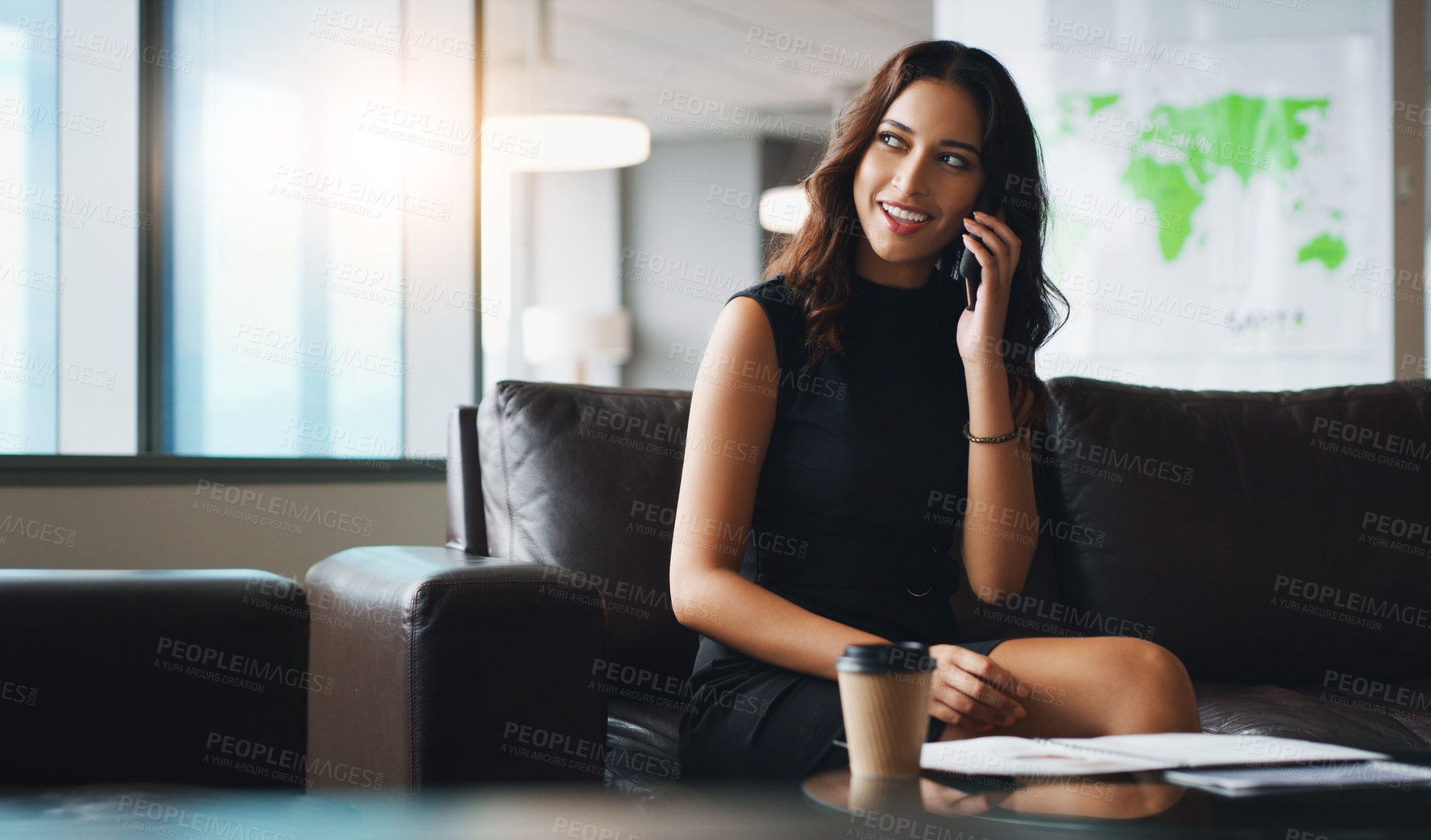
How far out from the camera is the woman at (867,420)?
1.32 meters

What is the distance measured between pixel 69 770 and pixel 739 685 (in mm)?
844

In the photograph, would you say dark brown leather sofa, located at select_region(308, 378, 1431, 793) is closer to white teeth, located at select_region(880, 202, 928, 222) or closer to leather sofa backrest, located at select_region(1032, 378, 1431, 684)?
leather sofa backrest, located at select_region(1032, 378, 1431, 684)

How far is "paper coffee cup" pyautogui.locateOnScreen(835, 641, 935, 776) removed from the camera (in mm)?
824

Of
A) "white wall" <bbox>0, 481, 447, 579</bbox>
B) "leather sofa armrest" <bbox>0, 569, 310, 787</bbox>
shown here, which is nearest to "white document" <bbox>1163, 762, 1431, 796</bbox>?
"leather sofa armrest" <bbox>0, 569, 310, 787</bbox>

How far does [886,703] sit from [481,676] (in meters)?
0.56

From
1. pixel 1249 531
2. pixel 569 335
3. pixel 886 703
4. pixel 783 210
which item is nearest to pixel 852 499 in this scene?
pixel 886 703

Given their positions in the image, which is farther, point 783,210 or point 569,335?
point 569,335

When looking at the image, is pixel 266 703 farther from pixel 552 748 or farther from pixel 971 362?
pixel 971 362

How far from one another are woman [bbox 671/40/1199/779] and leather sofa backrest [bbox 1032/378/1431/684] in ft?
1.04

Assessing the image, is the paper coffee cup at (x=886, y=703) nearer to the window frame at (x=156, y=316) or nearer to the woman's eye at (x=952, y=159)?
the woman's eye at (x=952, y=159)

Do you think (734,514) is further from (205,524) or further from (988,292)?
(205,524)

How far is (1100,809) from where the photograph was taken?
761mm

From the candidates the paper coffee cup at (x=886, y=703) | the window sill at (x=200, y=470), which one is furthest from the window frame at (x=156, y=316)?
the paper coffee cup at (x=886, y=703)

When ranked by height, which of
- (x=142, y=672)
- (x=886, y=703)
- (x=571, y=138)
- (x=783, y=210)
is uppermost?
(x=571, y=138)
